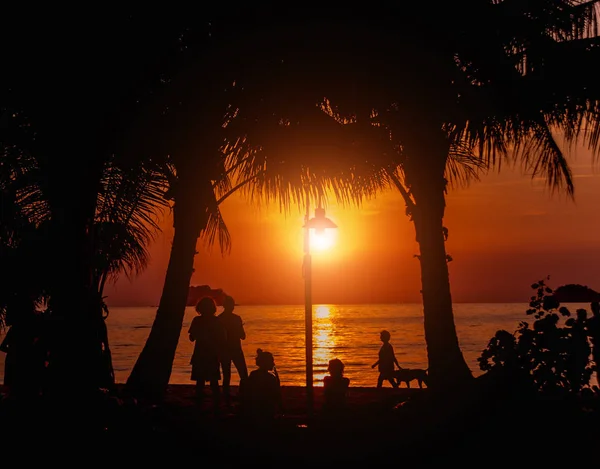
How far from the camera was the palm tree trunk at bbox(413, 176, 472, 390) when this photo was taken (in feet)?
39.9

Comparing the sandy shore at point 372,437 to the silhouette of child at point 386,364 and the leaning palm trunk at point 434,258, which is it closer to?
the leaning palm trunk at point 434,258

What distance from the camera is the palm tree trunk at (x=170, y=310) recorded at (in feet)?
43.0

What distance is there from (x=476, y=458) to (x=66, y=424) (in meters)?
3.61

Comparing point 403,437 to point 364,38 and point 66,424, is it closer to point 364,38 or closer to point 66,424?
point 66,424

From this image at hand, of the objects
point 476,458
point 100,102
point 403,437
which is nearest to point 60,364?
point 100,102

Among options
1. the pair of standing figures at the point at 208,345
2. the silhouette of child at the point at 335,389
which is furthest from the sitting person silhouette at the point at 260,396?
the pair of standing figures at the point at 208,345

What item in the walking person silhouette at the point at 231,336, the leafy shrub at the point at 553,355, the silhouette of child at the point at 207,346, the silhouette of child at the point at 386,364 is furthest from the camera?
the silhouette of child at the point at 386,364

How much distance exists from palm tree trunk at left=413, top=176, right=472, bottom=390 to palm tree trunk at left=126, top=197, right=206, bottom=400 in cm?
373

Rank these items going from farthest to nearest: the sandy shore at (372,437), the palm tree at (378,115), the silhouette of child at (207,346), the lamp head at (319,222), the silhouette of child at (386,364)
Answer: the silhouette of child at (386,364) < the lamp head at (319,222) < the silhouette of child at (207,346) < the palm tree at (378,115) < the sandy shore at (372,437)

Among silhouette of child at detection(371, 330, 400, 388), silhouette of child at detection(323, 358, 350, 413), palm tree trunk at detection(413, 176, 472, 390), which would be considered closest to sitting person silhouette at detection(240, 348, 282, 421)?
silhouette of child at detection(323, 358, 350, 413)

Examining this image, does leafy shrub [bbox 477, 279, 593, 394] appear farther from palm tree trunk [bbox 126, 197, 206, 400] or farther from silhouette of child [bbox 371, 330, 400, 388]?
palm tree trunk [bbox 126, 197, 206, 400]

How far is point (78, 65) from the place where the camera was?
25.3 ft

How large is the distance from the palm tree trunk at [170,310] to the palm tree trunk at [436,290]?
373 cm

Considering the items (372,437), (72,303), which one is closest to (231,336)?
(372,437)
